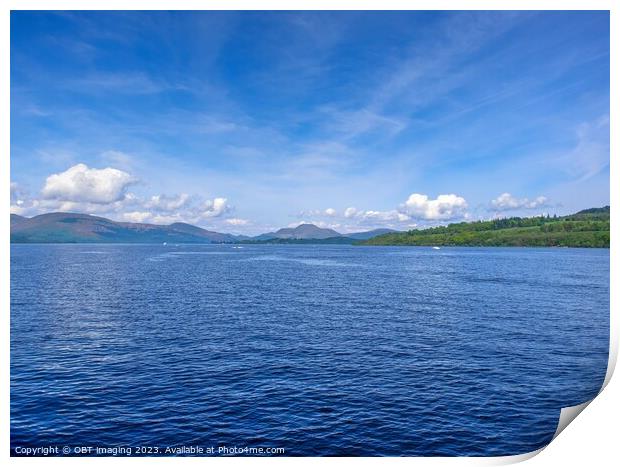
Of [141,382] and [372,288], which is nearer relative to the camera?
[141,382]

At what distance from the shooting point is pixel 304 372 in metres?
31.8

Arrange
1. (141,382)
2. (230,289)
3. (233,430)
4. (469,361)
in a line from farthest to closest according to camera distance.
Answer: (230,289) → (469,361) → (141,382) → (233,430)

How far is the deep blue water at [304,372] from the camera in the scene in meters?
23.2

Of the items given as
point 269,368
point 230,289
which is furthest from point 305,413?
point 230,289

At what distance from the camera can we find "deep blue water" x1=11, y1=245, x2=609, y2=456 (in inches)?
912

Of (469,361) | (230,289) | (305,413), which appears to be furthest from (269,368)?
(230,289)

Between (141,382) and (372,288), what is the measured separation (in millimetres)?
56207
